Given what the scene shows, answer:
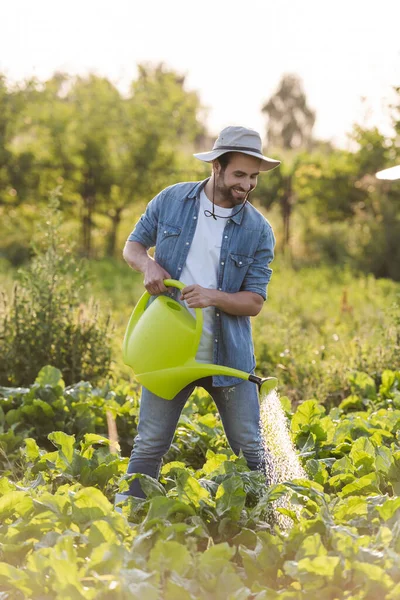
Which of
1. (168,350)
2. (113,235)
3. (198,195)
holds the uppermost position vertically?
(113,235)

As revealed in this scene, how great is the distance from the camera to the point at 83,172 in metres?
14.7

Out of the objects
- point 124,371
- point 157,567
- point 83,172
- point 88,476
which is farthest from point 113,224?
point 157,567

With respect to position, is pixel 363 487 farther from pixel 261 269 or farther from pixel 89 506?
pixel 89 506

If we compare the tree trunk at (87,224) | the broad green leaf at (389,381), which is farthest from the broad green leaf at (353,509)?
the tree trunk at (87,224)

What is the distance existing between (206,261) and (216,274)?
0.06 meters

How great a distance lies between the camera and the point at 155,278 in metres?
2.97

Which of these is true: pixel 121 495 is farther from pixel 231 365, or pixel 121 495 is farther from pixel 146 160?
pixel 146 160

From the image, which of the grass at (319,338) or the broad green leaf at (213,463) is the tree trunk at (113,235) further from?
the broad green leaf at (213,463)

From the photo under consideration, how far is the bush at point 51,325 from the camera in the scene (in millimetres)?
4984

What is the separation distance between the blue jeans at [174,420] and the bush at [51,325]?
2003 mm

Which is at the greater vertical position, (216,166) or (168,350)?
(216,166)

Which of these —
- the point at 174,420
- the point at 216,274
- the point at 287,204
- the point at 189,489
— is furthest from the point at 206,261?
the point at 287,204

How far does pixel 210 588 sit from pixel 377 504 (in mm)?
745

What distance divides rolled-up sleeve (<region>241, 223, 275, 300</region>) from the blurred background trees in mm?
9626
